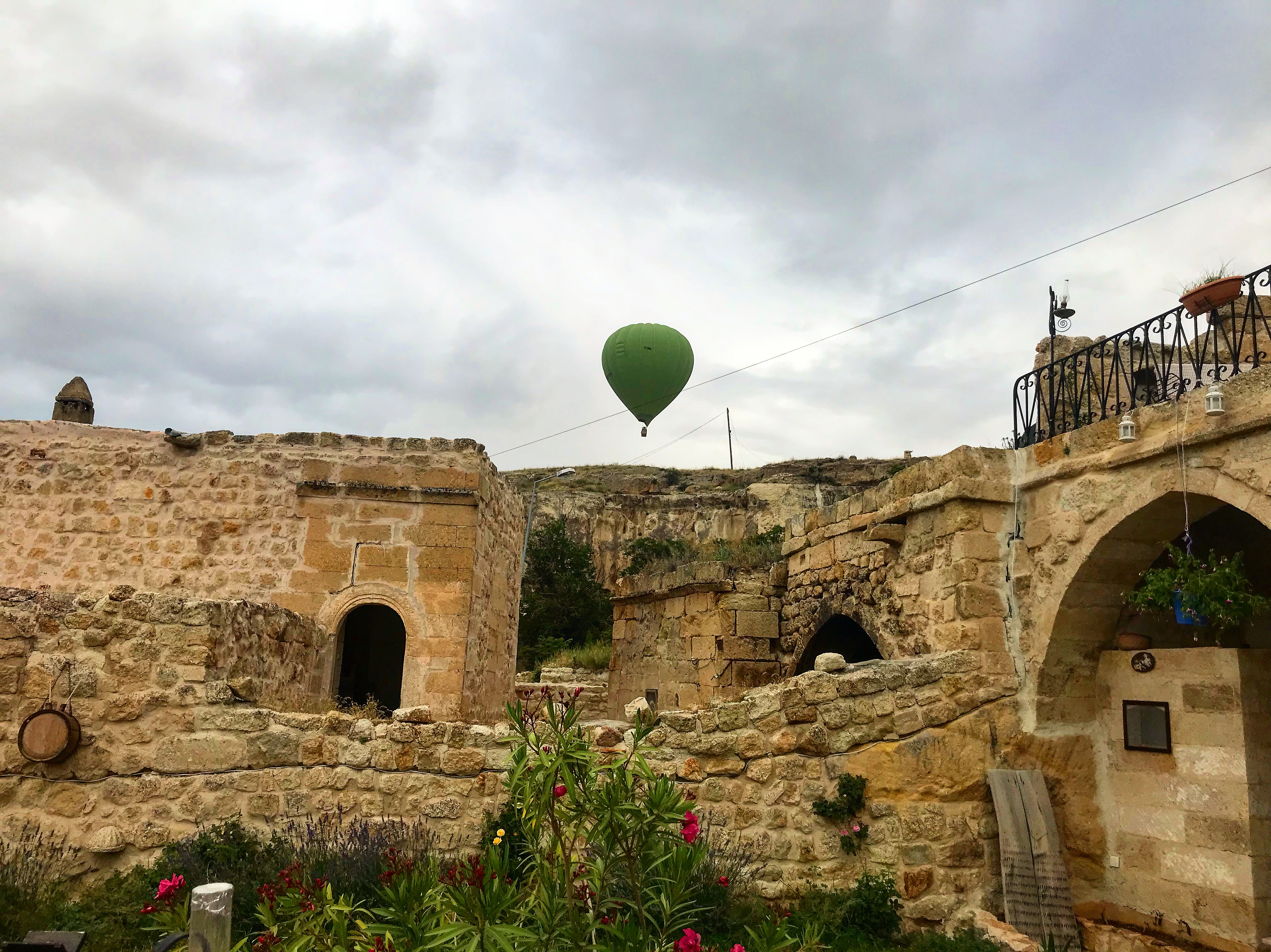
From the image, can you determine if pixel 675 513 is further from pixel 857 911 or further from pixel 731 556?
pixel 857 911

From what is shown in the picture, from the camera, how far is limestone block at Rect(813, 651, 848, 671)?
5.88 meters

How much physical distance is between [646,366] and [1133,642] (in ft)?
25.9

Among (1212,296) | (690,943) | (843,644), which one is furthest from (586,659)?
(690,943)

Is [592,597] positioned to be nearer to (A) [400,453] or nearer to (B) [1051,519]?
(A) [400,453]

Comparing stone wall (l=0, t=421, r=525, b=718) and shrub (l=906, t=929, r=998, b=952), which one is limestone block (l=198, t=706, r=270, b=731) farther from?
shrub (l=906, t=929, r=998, b=952)

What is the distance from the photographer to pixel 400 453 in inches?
377

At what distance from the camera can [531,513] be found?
27.3m

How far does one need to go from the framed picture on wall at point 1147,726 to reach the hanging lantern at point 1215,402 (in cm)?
196

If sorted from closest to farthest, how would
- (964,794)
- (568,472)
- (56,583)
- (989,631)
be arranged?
1. (964,794)
2. (989,631)
3. (56,583)
4. (568,472)

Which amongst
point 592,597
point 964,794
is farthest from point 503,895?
point 592,597

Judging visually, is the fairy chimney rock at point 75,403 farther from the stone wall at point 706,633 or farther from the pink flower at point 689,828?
the pink flower at point 689,828

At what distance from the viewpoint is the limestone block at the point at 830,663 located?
588 centimetres

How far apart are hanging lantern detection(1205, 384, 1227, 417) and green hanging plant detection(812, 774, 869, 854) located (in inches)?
116

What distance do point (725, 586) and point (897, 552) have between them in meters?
3.11
